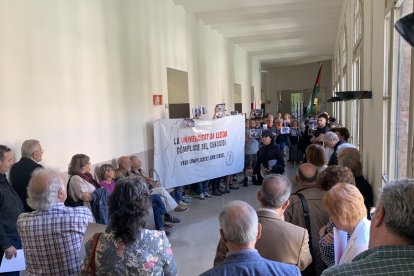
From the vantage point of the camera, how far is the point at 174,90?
8.00 metres

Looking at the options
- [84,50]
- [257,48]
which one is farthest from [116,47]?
[257,48]

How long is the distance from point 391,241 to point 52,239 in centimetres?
170

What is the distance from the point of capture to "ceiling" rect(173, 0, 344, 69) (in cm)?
812

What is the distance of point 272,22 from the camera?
9.93m

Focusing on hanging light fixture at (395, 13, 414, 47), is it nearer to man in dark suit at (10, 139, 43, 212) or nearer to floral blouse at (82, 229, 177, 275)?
floral blouse at (82, 229, 177, 275)

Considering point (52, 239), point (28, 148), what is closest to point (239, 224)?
point (52, 239)

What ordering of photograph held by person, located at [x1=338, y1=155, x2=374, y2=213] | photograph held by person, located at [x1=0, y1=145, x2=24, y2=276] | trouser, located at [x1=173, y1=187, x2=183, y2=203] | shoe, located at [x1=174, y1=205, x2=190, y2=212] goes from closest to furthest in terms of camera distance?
photograph held by person, located at [x1=0, y1=145, x2=24, y2=276] → photograph held by person, located at [x1=338, y1=155, x2=374, y2=213] → shoe, located at [x1=174, y1=205, x2=190, y2=212] → trouser, located at [x1=173, y1=187, x2=183, y2=203]

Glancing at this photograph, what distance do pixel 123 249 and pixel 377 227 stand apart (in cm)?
114

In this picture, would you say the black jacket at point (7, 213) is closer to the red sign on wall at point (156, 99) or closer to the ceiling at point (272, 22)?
the red sign on wall at point (156, 99)

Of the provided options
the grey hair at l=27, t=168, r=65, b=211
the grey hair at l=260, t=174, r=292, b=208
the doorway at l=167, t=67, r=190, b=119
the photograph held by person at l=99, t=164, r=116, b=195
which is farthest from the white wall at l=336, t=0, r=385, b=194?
the doorway at l=167, t=67, r=190, b=119

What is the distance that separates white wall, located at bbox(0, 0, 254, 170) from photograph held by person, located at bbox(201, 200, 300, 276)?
2726 millimetres

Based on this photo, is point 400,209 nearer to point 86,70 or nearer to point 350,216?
point 350,216

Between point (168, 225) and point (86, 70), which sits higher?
point (86, 70)

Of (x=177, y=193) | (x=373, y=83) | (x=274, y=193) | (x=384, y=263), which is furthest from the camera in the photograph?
(x=177, y=193)
